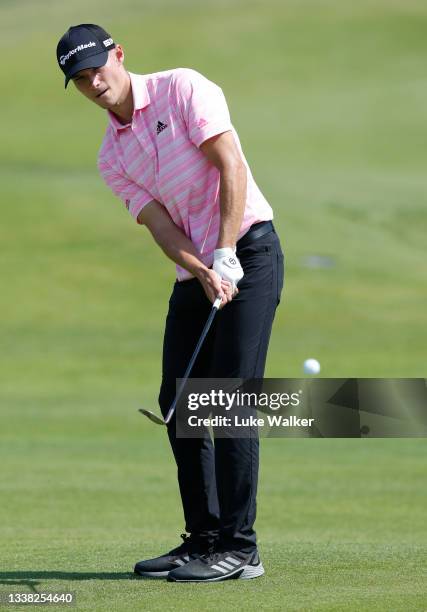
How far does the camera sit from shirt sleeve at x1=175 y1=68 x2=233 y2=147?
5.09 meters

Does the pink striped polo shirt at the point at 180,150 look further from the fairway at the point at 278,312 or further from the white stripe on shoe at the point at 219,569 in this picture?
the fairway at the point at 278,312

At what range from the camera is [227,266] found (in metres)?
5.05

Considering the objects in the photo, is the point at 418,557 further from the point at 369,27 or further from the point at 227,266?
the point at 369,27

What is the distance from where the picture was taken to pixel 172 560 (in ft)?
17.7

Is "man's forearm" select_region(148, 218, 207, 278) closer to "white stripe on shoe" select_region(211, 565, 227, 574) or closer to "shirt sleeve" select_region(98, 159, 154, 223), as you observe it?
"shirt sleeve" select_region(98, 159, 154, 223)

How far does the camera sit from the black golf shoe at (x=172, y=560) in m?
5.34

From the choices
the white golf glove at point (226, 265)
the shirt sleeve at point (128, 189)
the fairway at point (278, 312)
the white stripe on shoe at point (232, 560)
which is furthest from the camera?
the fairway at point (278, 312)

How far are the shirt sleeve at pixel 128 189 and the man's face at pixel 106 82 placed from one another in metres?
0.34

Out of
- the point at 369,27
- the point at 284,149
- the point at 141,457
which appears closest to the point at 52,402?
the point at 141,457

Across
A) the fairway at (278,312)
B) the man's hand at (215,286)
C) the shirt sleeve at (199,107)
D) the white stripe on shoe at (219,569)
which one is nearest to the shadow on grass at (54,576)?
the fairway at (278,312)

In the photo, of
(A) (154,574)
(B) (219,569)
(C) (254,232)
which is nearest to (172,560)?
(A) (154,574)

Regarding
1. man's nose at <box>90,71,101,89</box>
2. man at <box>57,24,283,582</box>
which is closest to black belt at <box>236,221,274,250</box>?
man at <box>57,24,283,582</box>

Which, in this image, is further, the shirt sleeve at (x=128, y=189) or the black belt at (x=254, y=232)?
the shirt sleeve at (x=128, y=189)

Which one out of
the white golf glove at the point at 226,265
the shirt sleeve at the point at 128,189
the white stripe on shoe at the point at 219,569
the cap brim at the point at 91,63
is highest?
the cap brim at the point at 91,63
